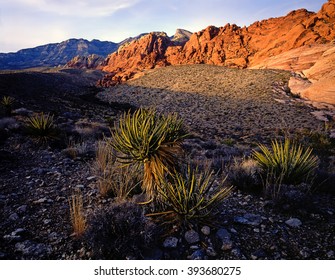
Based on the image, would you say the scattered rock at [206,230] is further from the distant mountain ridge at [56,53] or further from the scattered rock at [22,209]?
the distant mountain ridge at [56,53]

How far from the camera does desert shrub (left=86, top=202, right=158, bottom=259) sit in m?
2.73

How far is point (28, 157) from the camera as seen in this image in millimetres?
6637

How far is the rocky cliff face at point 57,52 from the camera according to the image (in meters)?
146

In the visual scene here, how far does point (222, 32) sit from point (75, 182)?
55540 millimetres

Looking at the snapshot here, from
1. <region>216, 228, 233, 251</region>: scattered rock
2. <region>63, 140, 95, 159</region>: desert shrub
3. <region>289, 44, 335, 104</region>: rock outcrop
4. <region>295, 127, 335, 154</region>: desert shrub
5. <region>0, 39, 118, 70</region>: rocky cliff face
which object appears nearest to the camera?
<region>216, 228, 233, 251</region>: scattered rock

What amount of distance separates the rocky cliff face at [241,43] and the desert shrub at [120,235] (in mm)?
40209

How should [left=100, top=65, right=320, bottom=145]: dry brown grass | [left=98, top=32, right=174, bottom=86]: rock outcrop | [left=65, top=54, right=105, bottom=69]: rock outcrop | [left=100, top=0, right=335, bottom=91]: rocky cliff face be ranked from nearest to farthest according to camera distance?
[left=100, top=65, right=320, bottom=145]: dry brown grass
[left=100, top=0, right=335, bottom=91]: rocky cliff face
[left=98, top=32, right=174, bottom=86]: rock outcrop
[left=65, top=54, right=105, bottom=69]: rock outcrop

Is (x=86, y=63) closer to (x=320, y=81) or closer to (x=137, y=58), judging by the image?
(x=137, y=58)

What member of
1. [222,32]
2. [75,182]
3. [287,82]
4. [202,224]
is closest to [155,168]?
[202,224]

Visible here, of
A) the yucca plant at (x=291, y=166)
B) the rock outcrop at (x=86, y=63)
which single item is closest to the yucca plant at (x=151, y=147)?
the yucca plant at (x=291, y=166)

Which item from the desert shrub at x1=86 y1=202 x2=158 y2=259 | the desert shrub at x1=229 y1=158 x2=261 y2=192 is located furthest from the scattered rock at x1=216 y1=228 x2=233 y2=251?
the desert shrub at x1=229 y1=158 x2=261 y2=192

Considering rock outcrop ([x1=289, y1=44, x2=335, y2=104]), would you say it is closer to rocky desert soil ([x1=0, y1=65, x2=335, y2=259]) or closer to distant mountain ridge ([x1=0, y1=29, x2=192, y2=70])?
rocky desert soil ([x1=0, y1=65, x2=335, y2=259])

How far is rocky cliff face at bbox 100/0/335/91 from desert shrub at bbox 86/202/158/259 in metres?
40.2
